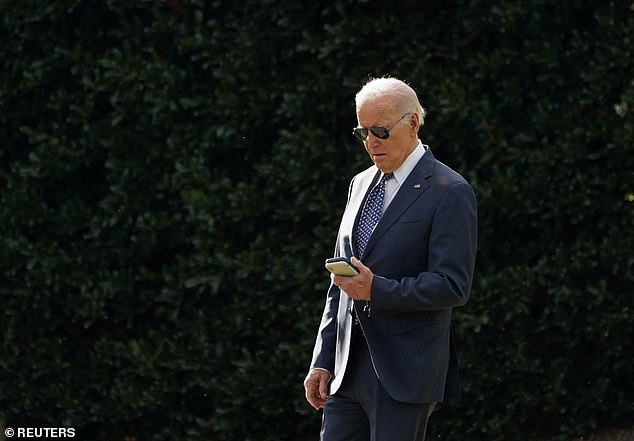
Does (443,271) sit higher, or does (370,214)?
(370,214)

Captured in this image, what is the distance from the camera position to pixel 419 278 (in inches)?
160

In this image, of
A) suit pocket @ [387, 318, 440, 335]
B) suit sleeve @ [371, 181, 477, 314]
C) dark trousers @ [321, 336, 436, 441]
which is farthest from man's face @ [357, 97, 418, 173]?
dark trousers @ [321, 336, 436, 441]

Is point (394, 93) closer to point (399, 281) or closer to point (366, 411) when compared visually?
point (399, 281)

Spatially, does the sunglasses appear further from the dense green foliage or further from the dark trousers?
the dense green foliage

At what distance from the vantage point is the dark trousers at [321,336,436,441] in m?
4.16

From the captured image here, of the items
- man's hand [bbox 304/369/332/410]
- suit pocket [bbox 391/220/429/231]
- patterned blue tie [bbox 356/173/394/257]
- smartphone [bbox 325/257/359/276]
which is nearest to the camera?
smartphone [bbox 325/257/359/276]

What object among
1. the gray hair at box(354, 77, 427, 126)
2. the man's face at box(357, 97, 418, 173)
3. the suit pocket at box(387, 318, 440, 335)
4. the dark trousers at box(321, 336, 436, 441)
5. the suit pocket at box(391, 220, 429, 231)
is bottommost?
the dark trousers at box(321, 336, 436, 441)

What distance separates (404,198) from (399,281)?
31cm

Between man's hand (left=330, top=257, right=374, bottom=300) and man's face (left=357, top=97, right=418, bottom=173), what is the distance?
45 centimetres

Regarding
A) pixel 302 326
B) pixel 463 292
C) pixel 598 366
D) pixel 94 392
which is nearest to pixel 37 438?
pixel 94 392

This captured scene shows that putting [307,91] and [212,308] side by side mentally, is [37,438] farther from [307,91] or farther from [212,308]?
[307,91]

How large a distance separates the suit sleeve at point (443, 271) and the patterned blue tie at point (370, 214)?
0.26 metres

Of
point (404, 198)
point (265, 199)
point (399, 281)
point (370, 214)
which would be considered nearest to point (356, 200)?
point (370, 214)

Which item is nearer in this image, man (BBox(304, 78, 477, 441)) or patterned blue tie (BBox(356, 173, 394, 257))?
man (BBox(304, 78, 477, 441))
